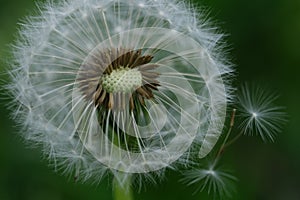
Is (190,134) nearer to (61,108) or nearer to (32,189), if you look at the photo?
(61,108)

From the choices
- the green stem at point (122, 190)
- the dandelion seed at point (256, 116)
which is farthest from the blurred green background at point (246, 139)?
the green stem at point (122, 190)

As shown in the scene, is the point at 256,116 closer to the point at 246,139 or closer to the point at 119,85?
the point at 119,85

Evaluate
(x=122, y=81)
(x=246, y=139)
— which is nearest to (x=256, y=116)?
(x=122, y=81)

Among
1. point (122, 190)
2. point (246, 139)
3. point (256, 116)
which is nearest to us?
point (122, 190)

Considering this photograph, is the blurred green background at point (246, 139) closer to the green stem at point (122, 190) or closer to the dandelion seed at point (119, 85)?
the dandelion seed at point (119, 85)

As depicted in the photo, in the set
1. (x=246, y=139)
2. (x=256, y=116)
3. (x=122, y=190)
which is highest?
(x=246, y=139)
